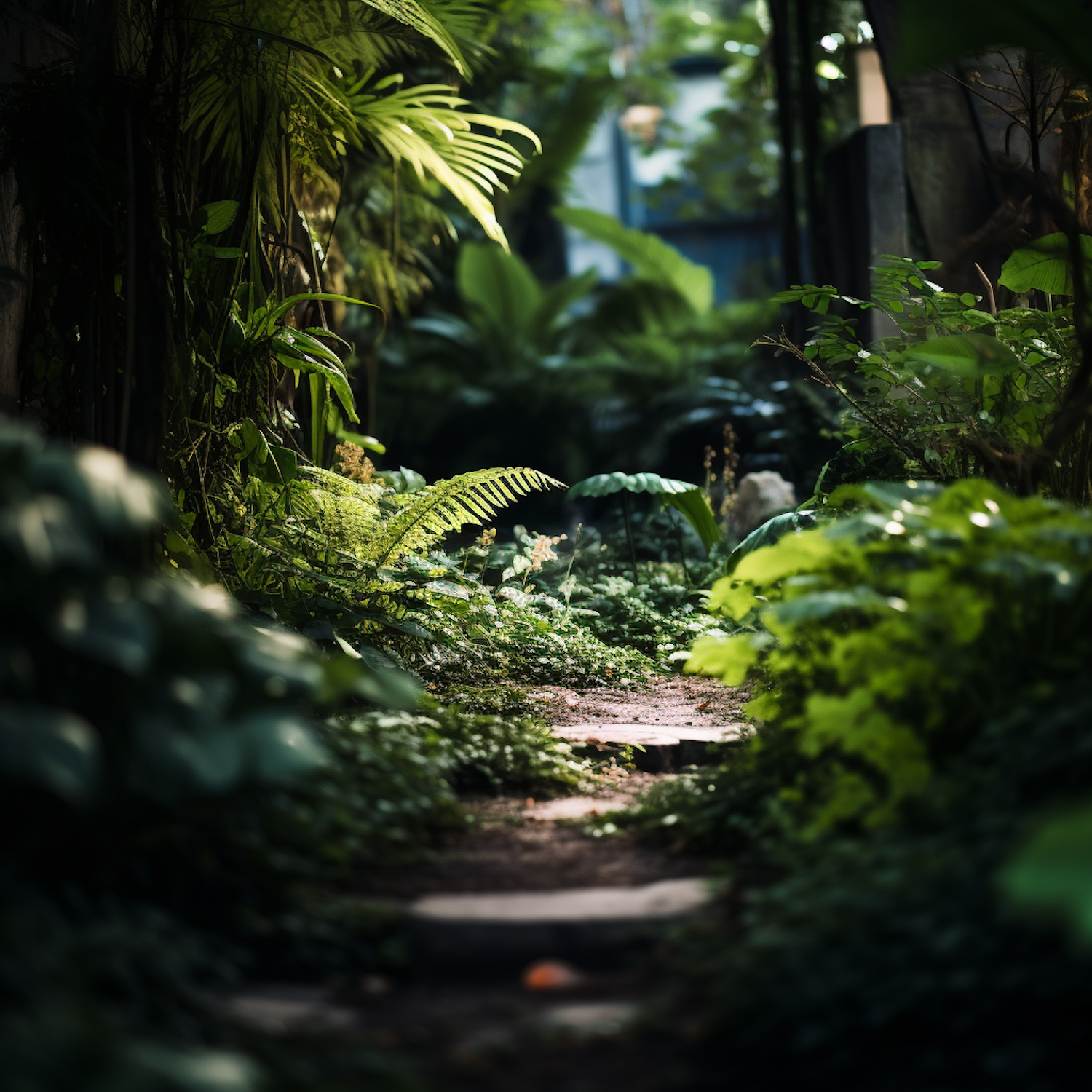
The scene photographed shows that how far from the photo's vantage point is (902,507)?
252cm

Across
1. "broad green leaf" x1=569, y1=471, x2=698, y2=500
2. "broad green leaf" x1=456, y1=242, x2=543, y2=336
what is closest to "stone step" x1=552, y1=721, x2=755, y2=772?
"broad green leaf" x1=569, y1=471, x2=698, y2=500

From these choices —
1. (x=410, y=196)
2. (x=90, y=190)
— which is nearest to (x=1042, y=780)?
(x=90, y=190)

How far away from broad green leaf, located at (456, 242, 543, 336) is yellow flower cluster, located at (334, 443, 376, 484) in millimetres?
6862

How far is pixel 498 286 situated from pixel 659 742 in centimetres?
926

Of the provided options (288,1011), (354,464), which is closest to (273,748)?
(288,1011)

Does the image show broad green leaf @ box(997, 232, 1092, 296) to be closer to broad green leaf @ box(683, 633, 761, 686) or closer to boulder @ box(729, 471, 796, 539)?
broad green leaf @ box(683, 633, 761, 686)

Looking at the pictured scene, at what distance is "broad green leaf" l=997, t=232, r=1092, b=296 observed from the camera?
4.18 m

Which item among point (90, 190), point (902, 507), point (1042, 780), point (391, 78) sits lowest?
point (1042, 780)

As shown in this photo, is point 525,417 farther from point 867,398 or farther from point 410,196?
point 867,398

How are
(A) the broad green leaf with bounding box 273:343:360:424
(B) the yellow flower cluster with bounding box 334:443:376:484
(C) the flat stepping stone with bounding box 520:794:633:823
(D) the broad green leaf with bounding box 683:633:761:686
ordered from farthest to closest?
1. (B) the yellow flower cluster with bounding box 334:443:376:484
2. (A) the broad green leaf with bounding box 273:343:360:424
3. (C) the flat stepping stone with bounding box 520:794:633:823
4. (D) the broad green leaf with bounding box 683:633:761:686

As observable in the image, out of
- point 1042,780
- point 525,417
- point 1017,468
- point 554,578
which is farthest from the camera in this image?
point 525,417

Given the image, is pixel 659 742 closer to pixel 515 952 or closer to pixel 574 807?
pixel 574 807

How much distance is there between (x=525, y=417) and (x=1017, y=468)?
8436 mm

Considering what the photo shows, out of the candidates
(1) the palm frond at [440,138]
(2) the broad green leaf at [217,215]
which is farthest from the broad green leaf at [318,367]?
(1) the palm frond at [440,138]
